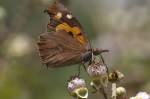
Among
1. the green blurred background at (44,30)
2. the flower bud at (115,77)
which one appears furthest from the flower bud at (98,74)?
the green blurred background at (44,30)

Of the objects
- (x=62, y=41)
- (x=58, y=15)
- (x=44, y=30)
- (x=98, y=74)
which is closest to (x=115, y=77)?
(x=98, y=74)

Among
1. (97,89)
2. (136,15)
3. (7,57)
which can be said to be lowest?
(97,89)

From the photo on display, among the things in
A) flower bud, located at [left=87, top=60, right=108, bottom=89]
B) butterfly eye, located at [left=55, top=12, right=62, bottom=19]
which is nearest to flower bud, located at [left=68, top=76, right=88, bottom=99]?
flower bud, located at [left=87, top=60, right=108, bottom=89]

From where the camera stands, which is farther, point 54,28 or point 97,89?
point 54,28

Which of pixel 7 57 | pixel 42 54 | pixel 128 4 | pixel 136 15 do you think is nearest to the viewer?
pixel 42 54

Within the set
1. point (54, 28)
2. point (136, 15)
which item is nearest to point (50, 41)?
point (54, 28)

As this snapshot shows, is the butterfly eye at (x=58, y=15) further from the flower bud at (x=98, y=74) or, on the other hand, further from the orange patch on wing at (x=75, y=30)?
the flower bud at (x=98, y=74)

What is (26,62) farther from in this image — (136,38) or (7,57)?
(136,38)
